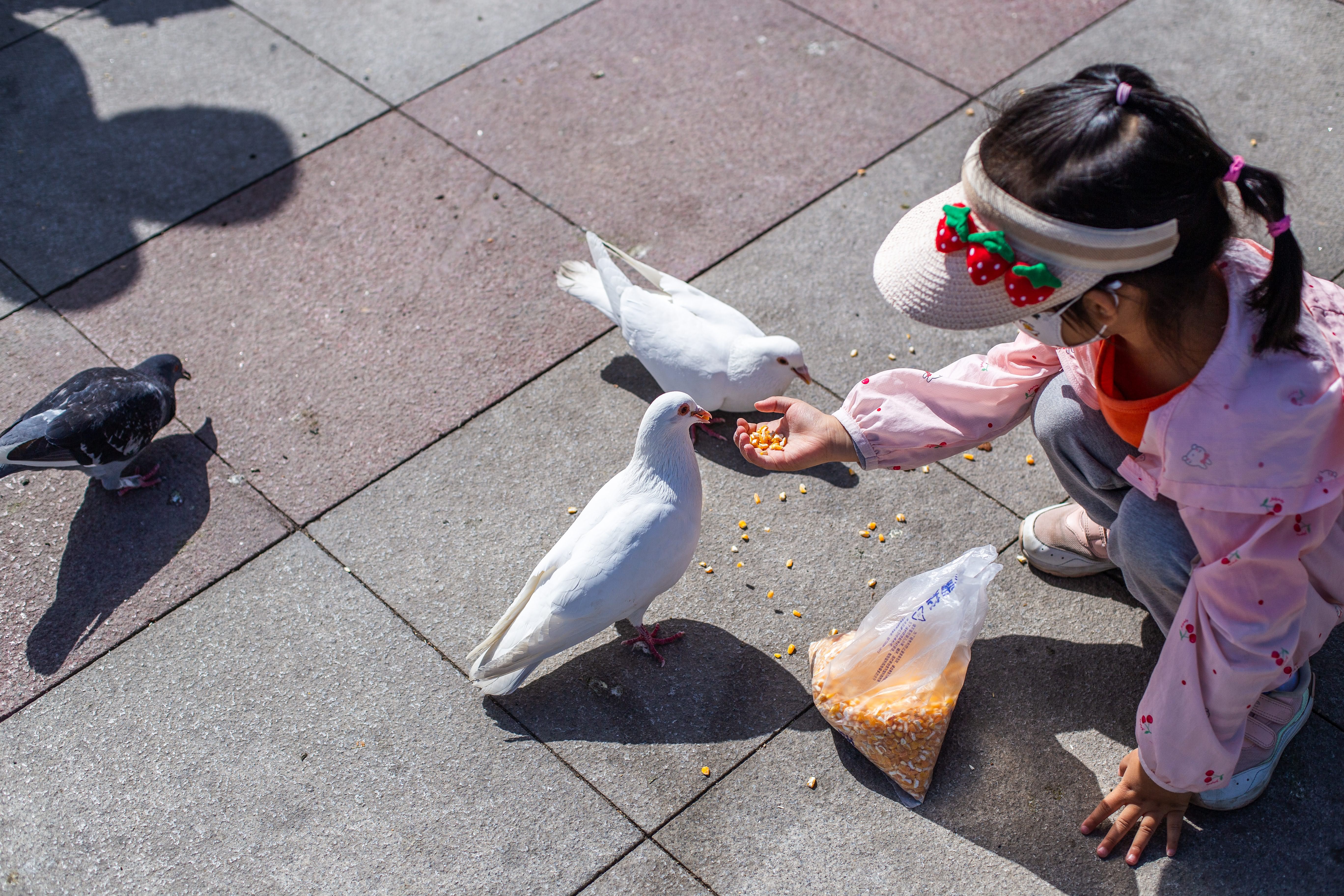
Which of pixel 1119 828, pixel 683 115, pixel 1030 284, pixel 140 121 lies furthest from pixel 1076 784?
pixel 140 121

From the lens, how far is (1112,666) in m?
3.06

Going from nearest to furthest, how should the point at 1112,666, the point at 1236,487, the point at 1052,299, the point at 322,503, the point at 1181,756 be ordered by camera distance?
the point at 1052,299 < the point at 1236,487 < the point at 1181,756 < the point at 1112,666 < the point at 322,503

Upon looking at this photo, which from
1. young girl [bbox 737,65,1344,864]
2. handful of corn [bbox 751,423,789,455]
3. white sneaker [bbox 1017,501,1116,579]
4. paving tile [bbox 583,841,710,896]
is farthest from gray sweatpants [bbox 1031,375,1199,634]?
paving tile [bbox 583,841,710,896]

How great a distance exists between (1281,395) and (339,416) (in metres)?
3.04

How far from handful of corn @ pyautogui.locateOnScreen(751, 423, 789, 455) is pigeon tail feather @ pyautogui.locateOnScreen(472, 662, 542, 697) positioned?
89 cm

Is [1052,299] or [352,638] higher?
[1052,299]

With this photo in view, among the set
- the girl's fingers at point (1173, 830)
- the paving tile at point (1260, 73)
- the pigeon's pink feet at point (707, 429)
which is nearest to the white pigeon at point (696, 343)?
the pigeon's pink feet at point (707, 429)

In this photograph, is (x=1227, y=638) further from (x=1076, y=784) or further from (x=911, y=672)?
(x=911, y=672)

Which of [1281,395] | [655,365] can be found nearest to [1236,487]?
[1281,395]

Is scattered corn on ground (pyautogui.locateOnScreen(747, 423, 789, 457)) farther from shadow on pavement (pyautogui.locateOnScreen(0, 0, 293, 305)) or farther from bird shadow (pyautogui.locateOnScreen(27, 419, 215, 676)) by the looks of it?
shadow on pavement (pyautogui.locateOnScreen(0, 0, 293, 305))

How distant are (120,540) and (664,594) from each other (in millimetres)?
1866

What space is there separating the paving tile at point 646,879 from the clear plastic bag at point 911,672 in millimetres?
571

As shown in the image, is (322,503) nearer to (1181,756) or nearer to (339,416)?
(339,416)

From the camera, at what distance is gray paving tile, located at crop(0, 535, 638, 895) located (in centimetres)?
275
